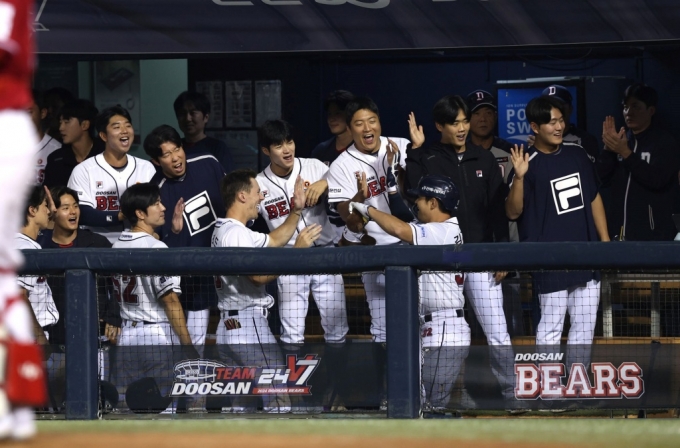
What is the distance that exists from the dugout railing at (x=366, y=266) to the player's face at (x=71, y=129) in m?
1.75

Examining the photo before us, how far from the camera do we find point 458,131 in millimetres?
5262

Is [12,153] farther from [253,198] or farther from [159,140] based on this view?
[159,140]

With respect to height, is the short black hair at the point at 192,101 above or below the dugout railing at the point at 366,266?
above

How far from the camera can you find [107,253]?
4.29 meters

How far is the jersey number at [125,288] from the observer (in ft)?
14.4

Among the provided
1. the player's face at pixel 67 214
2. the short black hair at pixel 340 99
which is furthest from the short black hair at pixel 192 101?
the player's face at pixel 67 214

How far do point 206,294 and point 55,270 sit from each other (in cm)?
64

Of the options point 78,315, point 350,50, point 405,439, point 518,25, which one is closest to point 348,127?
point 350,50

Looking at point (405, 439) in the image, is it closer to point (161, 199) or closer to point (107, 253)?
point (107, 253)

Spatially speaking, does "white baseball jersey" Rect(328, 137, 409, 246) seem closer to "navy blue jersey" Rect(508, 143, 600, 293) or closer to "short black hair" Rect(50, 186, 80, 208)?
"navy blue jersey" Rect(508, 143, 600, 293)

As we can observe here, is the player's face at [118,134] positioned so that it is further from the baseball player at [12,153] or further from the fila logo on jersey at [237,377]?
the baseball player at [12,153]

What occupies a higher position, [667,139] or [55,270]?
[667,139]

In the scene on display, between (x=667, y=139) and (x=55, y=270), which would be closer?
(x=55, y=270)

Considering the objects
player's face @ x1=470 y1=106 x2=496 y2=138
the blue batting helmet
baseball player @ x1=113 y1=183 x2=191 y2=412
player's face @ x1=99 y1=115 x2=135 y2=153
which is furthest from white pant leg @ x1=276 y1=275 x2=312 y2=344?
player's face @ x1=470 y1=106 x2=496 y2=138
